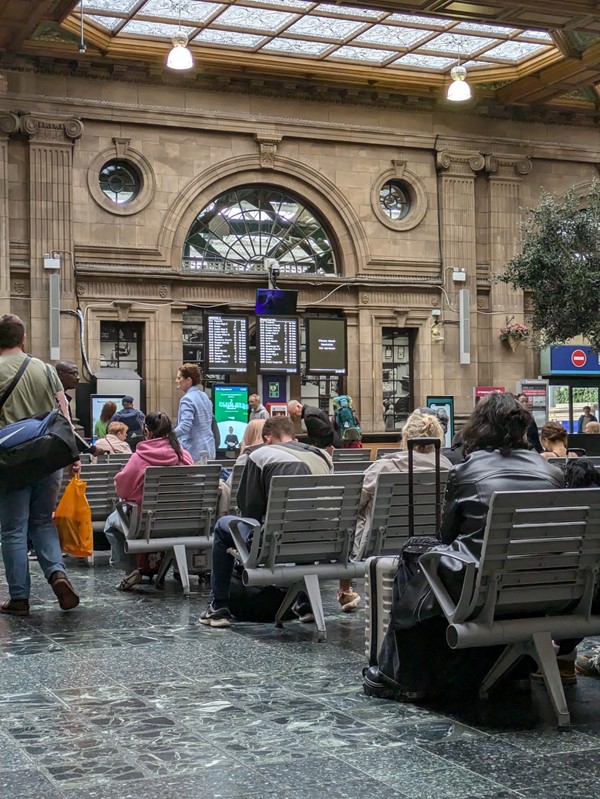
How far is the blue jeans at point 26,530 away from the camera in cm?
786

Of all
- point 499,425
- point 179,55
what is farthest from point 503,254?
point 499,425

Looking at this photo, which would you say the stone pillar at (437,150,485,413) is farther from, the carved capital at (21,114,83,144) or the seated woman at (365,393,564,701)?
the seated woman at (365,393,564,701)

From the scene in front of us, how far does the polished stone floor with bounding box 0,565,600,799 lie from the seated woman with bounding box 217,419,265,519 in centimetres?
233

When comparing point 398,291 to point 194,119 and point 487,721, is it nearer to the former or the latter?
point 194,119

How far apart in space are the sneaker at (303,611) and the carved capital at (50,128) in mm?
18141

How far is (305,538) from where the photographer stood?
24.3 ft

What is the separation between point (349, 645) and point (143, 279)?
18.9 metres

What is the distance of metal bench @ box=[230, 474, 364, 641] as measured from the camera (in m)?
7.18

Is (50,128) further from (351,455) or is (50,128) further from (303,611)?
(303,611)

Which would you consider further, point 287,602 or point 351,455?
point 351,455

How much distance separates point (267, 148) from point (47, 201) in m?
5.34

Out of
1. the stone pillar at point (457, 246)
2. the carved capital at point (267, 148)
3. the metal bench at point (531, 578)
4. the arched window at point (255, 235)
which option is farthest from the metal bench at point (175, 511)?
the stone pillar at point (457, 246)

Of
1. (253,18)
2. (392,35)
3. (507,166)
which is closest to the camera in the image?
(253,18)

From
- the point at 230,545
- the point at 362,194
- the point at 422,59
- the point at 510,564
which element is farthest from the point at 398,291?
the point at 510,564
